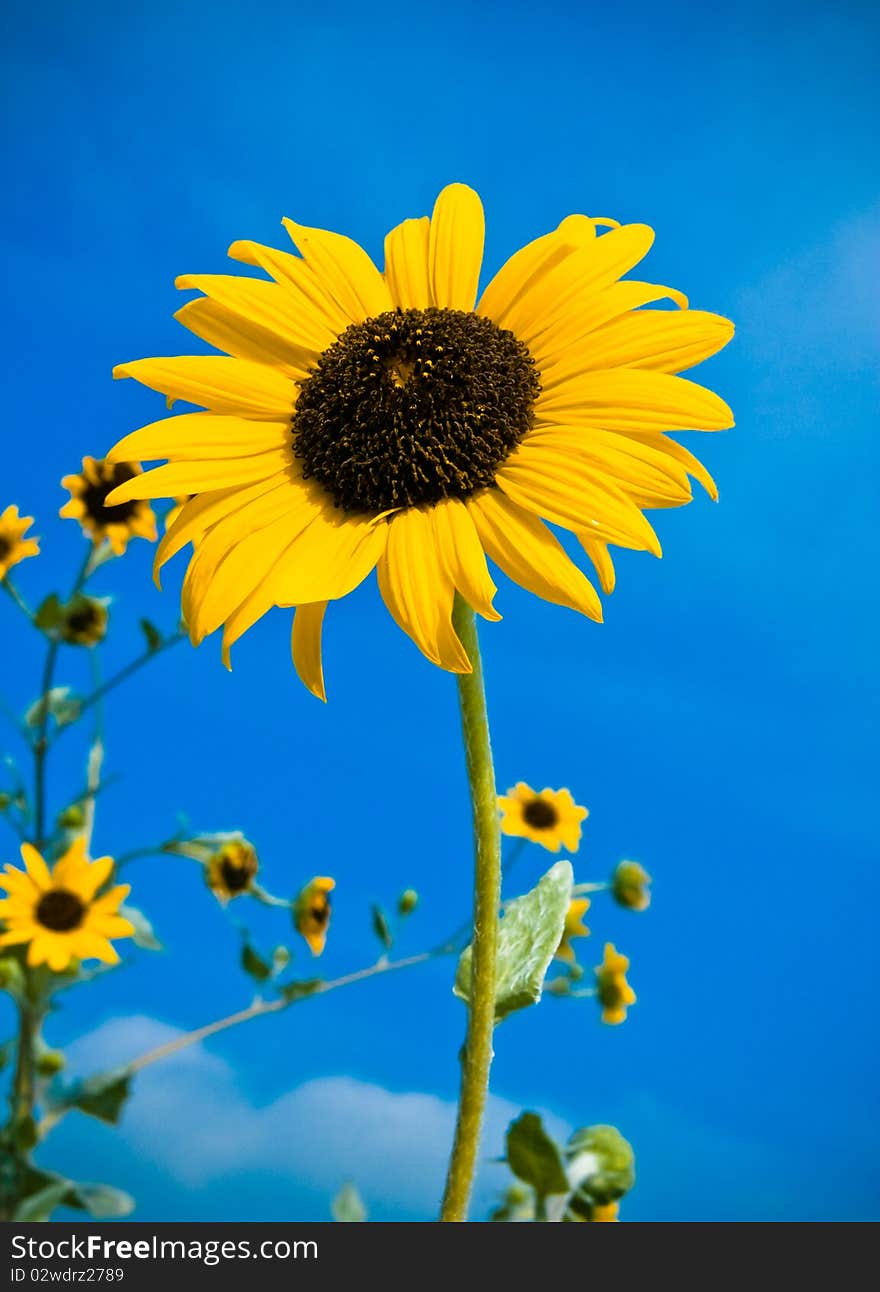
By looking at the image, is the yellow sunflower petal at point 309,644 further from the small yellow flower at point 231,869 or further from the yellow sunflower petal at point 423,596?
the small yellow flower at point 231,869

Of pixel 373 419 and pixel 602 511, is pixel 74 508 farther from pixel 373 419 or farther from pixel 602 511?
pixel 602 511

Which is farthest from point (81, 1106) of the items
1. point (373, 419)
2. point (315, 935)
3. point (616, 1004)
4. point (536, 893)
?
point (373, 419)

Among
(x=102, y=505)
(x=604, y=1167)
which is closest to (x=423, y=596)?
(x=604, y=1167)

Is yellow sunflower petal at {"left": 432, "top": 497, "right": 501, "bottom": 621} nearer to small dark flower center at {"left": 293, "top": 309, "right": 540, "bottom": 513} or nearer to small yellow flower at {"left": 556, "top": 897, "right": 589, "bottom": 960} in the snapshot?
small dark flower center at {"left": 293, "top": 309, "right": 540, "bottom": 513}

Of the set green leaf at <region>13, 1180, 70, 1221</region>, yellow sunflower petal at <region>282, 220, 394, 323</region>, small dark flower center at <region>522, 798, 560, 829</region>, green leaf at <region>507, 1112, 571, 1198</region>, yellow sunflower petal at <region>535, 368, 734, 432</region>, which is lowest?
green leaf at <region>507, 1112, 571, 1198</region>

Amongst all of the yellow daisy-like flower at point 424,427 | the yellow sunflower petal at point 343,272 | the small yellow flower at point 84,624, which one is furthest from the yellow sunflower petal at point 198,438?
the small yellow flower at point 84,624

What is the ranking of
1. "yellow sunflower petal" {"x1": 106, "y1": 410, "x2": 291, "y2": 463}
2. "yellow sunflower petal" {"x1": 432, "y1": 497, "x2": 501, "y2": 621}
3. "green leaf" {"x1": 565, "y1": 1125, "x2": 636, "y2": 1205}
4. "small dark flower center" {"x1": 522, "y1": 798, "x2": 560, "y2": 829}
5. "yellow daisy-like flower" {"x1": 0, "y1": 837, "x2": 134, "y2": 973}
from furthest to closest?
"small dark flower center" {"x1": 522, "y1": 798, "x2": 560, "y2": 829}, "yellow daisy-like flower" {"x1": 0, "y1": 837, "x2": 134, "y2": 973}, "green leaf" {"x1": 565, "y1": 1125, "x2": 636, "y2": 1205}, "yellow sunflower petal" {"x1": 106, "y1": 410, "x2": 291, "y2": 463}, "yellow sunflower petal" {"x1": 432, "y1": 497, "x2": 501, "y2": 621}

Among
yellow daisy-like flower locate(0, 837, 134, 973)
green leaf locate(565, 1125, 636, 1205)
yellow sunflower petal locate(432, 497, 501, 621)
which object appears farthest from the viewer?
yellow daisy-like flower locate(0, 837, 134, 973)

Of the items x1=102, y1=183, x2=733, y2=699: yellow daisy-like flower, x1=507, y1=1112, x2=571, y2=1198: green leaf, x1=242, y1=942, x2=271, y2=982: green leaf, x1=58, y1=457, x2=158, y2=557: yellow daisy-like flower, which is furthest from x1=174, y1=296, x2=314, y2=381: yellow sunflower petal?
x1=242, y1=942, x2=271, y2=982: green leaf
